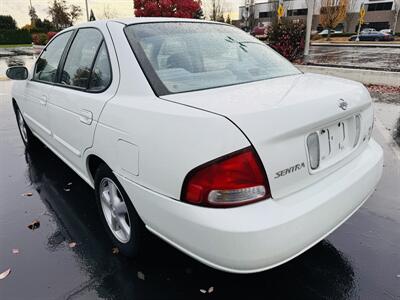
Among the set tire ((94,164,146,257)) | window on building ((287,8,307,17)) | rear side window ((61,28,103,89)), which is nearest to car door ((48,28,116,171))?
rear side window ((61,28,103,89))

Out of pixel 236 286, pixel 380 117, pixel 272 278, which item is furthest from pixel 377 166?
pixel 380 117

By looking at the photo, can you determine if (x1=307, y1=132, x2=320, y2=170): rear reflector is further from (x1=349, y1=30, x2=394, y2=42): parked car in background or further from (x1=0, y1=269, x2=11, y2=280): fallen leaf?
(x1=349, y1=30, x2=394, y2=42): parked car in background

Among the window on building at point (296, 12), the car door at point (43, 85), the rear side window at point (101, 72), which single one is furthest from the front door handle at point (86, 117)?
the window on building at point (296, 12)

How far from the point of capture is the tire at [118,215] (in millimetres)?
2355

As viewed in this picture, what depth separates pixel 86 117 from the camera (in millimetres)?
2602

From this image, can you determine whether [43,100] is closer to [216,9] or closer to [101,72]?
[101,72]

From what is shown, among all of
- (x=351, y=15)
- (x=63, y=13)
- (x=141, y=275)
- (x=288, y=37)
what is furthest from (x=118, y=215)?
(x=351, y=15)

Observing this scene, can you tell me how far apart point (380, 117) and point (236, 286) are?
5651 millimetres

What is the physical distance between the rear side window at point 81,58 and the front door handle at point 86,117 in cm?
24

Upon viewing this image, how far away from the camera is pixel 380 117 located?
674 cm

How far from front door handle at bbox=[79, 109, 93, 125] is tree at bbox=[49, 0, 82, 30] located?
149 ft

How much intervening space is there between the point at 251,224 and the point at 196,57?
1.39m

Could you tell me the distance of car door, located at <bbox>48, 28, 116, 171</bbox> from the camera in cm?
254

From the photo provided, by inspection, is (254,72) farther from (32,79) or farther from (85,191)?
(32,79)
